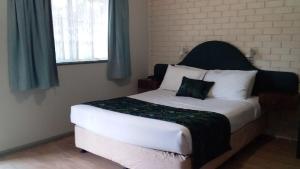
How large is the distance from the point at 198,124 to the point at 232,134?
2.00 feet

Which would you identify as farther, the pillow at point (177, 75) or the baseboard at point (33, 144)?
the pillow at point (177, 75)

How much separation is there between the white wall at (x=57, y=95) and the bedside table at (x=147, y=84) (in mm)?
184

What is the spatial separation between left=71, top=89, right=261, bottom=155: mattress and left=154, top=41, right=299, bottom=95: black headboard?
0.33 metres

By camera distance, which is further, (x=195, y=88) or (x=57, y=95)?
(x=57, y=95)

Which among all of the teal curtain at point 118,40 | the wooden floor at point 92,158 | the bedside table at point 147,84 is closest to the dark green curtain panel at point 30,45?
the wooden floor at point 92,158

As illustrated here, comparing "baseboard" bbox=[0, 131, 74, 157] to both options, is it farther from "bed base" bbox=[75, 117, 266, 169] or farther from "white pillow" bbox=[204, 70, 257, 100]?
"white pillow" bbox=[204, 70, 257, 100]

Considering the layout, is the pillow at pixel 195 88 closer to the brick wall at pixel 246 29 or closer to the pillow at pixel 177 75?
the pillow at pixel 177 75

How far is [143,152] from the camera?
2412 mm

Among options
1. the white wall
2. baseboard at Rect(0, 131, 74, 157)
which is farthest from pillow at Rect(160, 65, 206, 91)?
baseboard at Rect(0, 131, 74, 157)

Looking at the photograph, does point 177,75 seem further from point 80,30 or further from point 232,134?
point 80,30

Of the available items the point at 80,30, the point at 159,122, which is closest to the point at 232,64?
the point at 159,122

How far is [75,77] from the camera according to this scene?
3752 mm

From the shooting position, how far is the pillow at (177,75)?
3771 millimetres

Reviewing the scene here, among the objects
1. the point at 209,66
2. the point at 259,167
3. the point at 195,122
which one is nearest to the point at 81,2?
the point at 209,66
